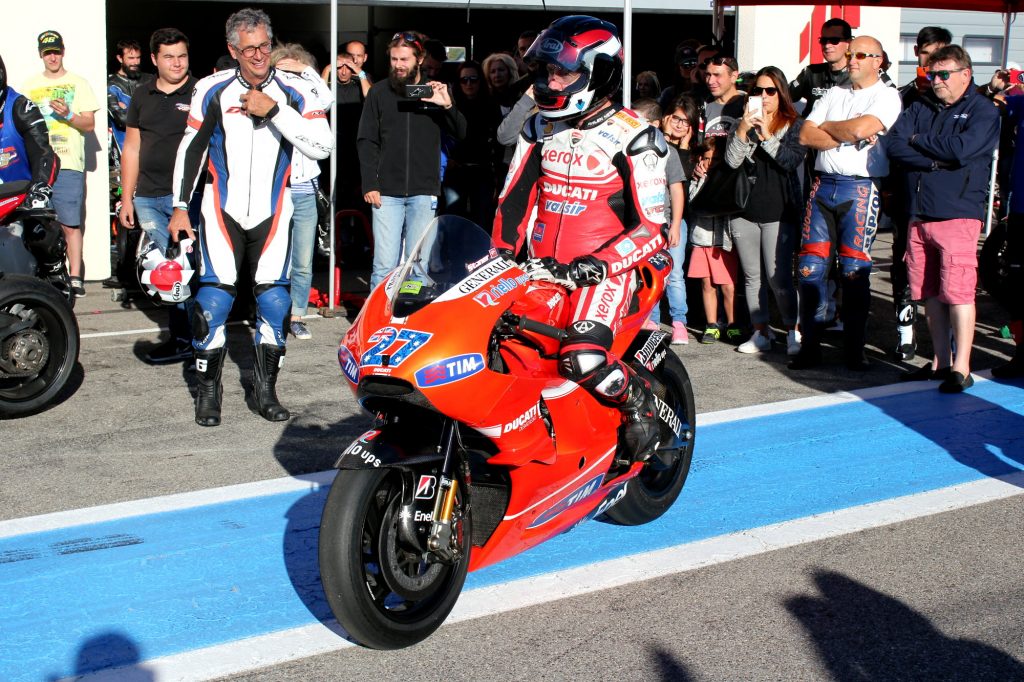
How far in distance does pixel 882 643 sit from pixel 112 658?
261 centimetres

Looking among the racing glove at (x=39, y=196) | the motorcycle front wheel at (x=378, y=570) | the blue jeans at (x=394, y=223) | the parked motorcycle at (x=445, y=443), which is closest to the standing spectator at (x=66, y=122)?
the blue jeans at (x=394, y=223)

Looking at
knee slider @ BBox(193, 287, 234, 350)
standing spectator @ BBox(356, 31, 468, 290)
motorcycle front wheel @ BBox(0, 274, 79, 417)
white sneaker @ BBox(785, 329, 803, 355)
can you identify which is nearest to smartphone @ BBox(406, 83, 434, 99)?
standing spectator @ BBox(356, 31, 468, 290)

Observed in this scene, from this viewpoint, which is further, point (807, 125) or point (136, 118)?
point (136, 118)

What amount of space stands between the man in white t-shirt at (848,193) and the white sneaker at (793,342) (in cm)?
19

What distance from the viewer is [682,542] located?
17.1 feet

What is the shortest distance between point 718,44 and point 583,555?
7115 millimetres

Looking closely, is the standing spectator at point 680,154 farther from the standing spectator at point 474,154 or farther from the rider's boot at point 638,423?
the rider's boot at point 638,423

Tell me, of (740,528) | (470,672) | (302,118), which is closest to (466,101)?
(302,118)

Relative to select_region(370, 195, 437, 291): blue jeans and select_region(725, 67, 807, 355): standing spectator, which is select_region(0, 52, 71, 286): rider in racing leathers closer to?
select_region(370, 195, 437, 291): blue jeans

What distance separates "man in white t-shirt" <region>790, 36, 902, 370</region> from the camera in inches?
325

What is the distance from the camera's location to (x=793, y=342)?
8.88m

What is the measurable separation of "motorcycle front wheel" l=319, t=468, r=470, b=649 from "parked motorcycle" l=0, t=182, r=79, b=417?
3.88 metres

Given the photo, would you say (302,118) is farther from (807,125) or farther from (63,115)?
(63,115)

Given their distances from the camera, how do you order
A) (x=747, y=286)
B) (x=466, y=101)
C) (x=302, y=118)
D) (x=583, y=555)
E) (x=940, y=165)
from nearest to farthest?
(x=583, y=555), (x=302, y=118), (x=940, y=165), (x=747, y=286), (x=466, y=101)
